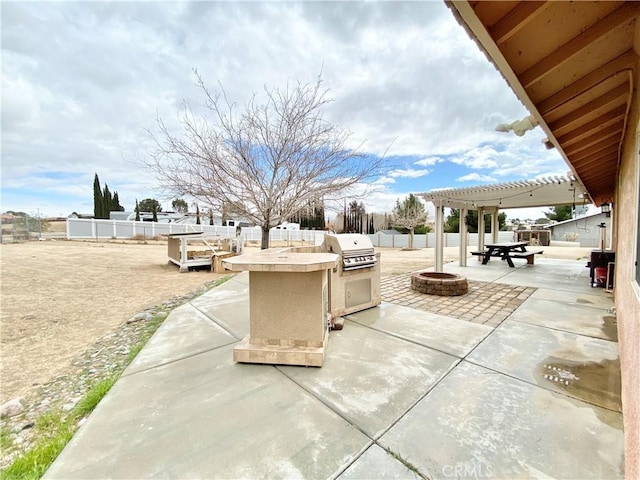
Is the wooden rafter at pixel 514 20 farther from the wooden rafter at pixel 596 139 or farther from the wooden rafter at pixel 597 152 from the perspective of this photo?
the wooden rafter at pixel 597 152

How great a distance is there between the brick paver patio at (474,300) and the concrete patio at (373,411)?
66 centimetres

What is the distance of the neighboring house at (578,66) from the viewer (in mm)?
1393

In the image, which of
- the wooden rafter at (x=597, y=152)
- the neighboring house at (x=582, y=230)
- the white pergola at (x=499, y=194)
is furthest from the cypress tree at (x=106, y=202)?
the neighboring house at (x=582, y=230)

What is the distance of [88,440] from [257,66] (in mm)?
7322

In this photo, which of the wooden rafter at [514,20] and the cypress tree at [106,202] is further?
the cypress tree at [106,202]

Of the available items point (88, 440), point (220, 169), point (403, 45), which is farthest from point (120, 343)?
point (403, 45)

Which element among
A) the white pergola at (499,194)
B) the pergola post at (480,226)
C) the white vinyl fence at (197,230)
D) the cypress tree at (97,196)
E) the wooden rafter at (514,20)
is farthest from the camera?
the cypress tree at (97,196)

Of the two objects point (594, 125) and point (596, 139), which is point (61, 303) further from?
point (596, 139)

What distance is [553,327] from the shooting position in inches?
144

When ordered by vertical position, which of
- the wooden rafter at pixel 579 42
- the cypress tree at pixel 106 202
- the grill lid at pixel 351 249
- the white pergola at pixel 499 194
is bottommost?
the grill lid at pixel 351 249

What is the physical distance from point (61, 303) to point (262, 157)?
17.0 ft

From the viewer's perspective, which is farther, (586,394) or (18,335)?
(18,335)

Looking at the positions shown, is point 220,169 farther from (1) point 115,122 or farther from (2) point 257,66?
(1) point 115,122

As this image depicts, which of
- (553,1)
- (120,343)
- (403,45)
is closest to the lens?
(553,1)
